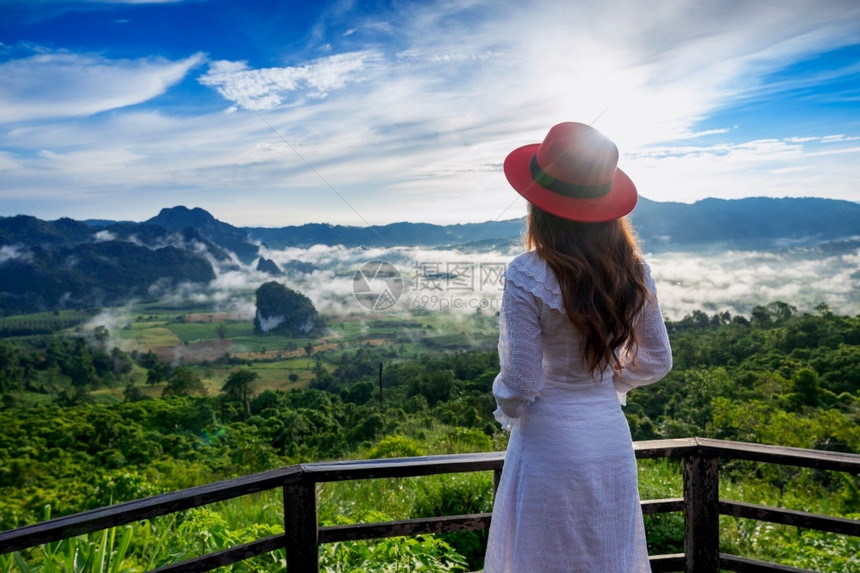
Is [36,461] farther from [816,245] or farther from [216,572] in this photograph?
[816,245]

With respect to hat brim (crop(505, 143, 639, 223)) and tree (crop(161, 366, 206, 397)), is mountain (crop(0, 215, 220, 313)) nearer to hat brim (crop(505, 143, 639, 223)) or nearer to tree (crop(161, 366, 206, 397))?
tree (crop(161, 366, 206, 397))

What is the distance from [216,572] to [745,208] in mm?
83425

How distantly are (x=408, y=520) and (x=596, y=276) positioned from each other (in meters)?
1.01

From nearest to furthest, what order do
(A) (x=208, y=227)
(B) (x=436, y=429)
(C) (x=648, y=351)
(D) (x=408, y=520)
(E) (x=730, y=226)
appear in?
(C) (x=648, y=351) → (D) (x=408, y=520) → (B) (x=436, y=429) → (E) (x=730, y=226) → (A) (x=208, y=227)

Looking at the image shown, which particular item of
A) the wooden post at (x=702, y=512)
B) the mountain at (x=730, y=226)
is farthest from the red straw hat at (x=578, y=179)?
the mountain at (x=730, y=226)

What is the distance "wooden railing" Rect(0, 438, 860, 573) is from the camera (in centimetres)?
140

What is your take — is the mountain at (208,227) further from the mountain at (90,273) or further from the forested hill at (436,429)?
the forested hill at (436,429)

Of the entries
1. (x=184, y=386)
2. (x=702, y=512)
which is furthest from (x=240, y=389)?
(x=702, y=512)

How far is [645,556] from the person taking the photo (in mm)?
1503

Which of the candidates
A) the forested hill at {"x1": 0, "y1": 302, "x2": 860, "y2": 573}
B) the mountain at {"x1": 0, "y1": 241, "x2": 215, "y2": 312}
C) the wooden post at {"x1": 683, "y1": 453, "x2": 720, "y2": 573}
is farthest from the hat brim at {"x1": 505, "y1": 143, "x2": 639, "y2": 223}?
the mountain at {"x1": 0, "y1": 241, "x2": 215, "y2": 312}

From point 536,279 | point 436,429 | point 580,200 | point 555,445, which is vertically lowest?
point 436,429

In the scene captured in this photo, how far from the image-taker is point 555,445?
1.34 metres

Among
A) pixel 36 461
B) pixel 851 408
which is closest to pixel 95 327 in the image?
pixel 36 461

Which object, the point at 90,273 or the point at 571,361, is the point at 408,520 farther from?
the point at 90,273
